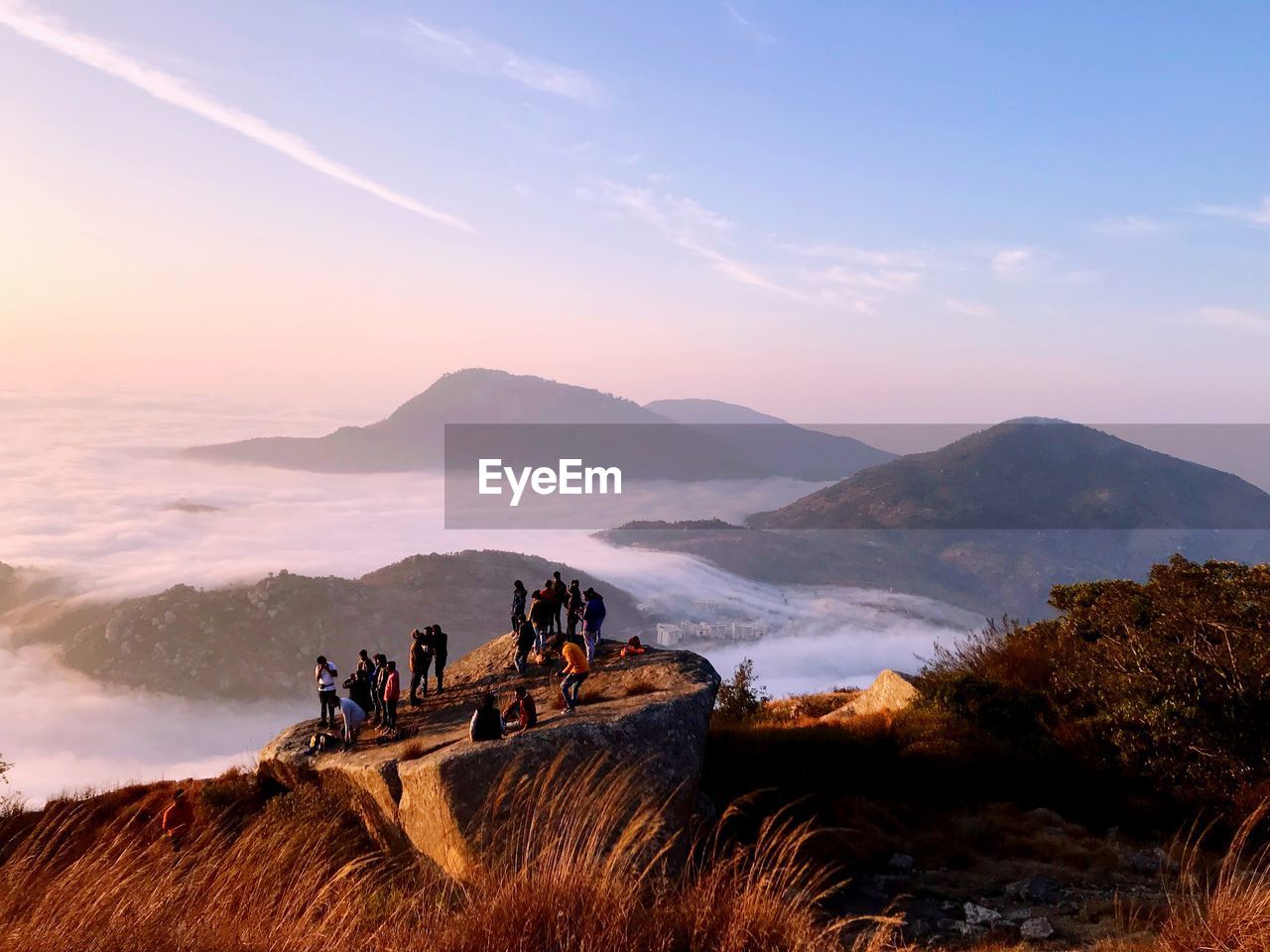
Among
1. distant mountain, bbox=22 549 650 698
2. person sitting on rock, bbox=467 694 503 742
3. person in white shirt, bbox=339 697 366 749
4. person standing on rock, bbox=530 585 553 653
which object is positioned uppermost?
person standing on rock, bbox=530 585 553 653

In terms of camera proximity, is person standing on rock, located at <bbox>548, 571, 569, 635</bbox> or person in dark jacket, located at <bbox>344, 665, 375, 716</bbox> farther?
person standing on rock, located at <bbox>548, 571, 569, 635</bbox>

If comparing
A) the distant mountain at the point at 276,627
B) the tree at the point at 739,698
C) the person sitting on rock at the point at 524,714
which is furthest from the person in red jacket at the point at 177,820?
the distant mountain at the point at 276,627

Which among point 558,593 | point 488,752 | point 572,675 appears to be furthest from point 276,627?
point 488,752

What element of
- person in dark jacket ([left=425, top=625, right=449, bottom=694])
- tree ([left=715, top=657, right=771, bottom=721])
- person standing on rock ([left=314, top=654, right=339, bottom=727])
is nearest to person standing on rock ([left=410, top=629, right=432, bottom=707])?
person in dark jacket ([left=425, top=625, right=449, bottom=694])

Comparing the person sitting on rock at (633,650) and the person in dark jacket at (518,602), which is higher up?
the person in dark jacket at (518,602)

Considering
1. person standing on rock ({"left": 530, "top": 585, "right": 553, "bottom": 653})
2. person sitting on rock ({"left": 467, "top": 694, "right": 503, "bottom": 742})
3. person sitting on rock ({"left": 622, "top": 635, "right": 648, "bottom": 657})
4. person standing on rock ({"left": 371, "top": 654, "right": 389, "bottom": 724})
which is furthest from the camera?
person standing on rock ({"left": 530, "top": 585, "right": 553, "bottom": 653})

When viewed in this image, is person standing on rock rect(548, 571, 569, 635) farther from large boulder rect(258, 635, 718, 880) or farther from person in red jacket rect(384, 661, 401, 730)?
person in red jacket rect(384, 661, 401, 730)

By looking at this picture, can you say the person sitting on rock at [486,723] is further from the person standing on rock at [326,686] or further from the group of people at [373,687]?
the person standing on rock at [326,686]
